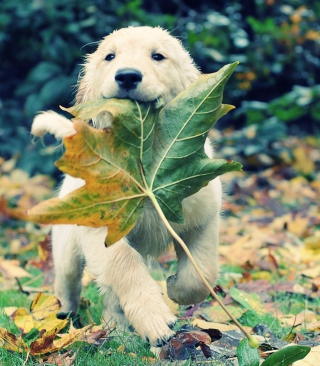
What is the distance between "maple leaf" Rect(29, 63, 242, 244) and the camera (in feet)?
6.31

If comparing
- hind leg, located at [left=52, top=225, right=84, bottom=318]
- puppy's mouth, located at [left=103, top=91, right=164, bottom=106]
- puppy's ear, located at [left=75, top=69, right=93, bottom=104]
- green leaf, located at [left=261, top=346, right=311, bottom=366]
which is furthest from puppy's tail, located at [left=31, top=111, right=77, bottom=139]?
green leaf, located at [left=261, top=346, right=311, bottom=366]

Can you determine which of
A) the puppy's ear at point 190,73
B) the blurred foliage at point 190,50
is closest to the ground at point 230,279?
the blurred foliage at point 190,50

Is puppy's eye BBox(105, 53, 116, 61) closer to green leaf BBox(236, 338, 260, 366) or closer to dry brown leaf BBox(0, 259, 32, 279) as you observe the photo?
green leaf BBox(236, 338, 260, 366)

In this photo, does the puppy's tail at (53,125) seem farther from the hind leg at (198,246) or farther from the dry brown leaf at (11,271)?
the dry brown leaf at (11,271)

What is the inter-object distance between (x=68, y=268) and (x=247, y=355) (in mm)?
1611

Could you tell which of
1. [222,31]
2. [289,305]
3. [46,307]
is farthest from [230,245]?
[222,31]

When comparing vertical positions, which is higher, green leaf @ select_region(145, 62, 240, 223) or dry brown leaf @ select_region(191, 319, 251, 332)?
green leaf @ select_region(145, 62, 240, 223)

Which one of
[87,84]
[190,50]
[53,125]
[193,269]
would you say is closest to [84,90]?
[87,84]

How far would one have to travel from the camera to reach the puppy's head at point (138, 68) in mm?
2312

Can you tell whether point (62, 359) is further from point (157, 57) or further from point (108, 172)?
point (157, 57)

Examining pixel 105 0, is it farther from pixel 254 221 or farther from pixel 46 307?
pixel 46 307

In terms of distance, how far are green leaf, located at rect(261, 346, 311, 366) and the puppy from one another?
40 centimetres

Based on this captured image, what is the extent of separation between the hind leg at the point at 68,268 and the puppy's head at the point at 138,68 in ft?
2.52

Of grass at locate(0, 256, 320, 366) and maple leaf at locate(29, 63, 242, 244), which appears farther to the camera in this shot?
grass at locate(0, 256, 320, 366)
